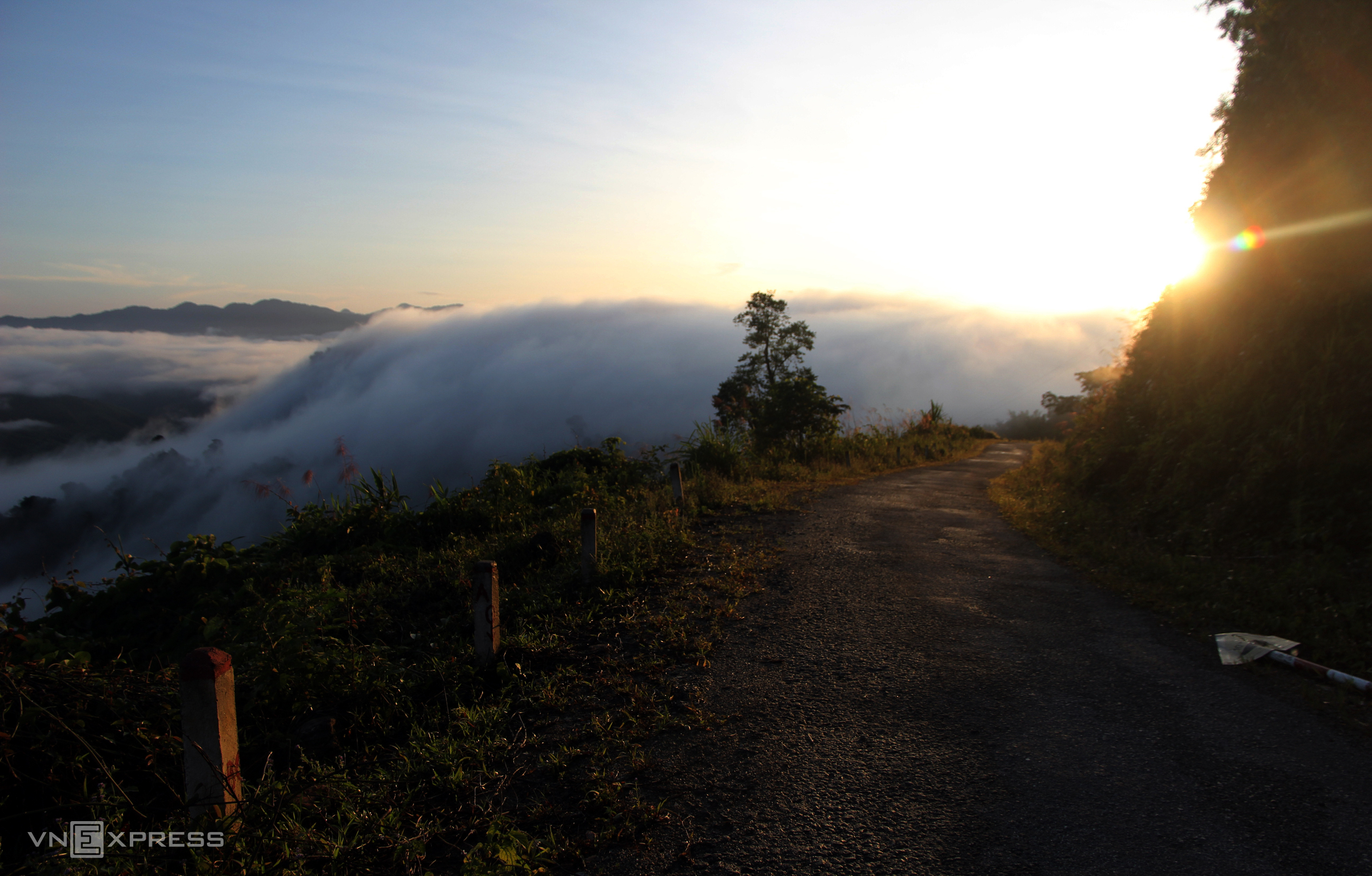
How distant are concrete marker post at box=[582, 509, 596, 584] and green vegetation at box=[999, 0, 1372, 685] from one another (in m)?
5.28

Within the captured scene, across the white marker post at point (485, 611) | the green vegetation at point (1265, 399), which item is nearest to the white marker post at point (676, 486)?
the white marker post at point (485, 611)

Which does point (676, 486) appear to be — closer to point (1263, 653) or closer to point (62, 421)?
point (1263, 653)

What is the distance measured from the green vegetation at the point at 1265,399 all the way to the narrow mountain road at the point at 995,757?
1.25 m

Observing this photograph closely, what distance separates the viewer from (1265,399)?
7703 millimetres

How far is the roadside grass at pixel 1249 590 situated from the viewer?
4566mm

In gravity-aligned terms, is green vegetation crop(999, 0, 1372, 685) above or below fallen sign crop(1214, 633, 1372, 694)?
above

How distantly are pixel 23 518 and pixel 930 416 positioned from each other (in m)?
26.4

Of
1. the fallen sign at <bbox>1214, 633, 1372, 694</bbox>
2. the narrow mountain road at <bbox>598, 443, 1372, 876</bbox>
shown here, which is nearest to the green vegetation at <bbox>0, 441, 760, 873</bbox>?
the narrow mountain road at <bbox>598, 443, 1372, 876</bbox>

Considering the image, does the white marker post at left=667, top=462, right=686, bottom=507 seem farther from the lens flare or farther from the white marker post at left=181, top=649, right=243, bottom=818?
the lens flare

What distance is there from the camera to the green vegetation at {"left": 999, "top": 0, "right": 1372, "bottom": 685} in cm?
579

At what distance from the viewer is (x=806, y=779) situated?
131 inches

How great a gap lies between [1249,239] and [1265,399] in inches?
127

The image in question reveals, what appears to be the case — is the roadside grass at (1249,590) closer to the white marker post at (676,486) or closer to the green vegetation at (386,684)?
the green vegetation at (386,684)

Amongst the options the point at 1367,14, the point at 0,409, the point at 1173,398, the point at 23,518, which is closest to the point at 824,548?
the point at 1173,398
